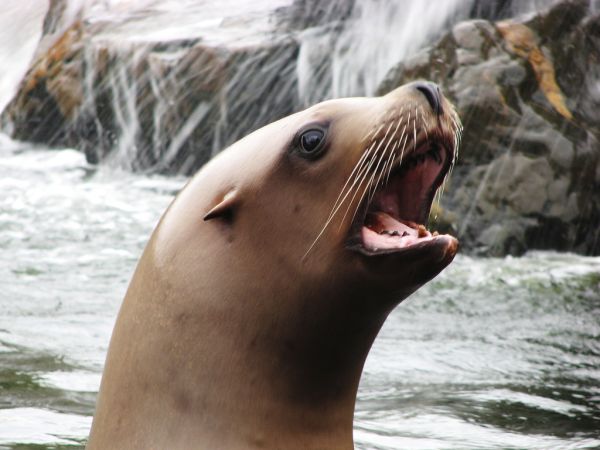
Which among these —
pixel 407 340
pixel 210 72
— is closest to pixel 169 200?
pixel 210 72

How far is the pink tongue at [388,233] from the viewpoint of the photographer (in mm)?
2754

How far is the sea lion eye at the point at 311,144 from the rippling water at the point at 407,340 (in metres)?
1.46

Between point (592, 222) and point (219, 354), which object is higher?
point (219, 354)

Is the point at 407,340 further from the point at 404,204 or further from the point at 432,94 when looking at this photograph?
the point at 432,94

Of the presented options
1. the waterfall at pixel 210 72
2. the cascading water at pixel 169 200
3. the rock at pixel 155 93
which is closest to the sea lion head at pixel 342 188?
the cascading water at pixel 169 200

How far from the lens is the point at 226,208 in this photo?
286 cm

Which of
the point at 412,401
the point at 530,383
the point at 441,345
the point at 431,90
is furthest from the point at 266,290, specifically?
the point at 441,345

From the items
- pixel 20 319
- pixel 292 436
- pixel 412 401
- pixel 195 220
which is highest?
pixel 195 220

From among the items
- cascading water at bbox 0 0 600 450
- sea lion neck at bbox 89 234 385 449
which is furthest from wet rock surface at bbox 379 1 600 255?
sea lion neck at bbox 89 234 385 449

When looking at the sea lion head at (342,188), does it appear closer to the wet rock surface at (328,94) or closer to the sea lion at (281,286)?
the sea lion at (281,286)

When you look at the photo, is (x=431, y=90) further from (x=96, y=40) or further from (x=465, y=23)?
(x=96, y=40)

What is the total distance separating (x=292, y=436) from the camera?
278 cm

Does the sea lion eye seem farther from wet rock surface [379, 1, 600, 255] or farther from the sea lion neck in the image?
wet rock surface [379, 1, 600, 255]

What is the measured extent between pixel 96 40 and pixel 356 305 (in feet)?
37.3
